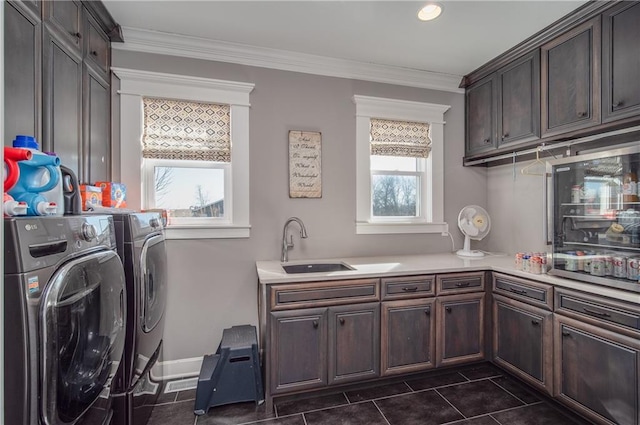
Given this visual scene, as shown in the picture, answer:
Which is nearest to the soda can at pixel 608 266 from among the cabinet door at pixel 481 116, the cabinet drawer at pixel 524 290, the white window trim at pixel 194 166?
the cabinet drawer at pixel 524 290

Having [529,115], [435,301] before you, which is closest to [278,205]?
[435,301]

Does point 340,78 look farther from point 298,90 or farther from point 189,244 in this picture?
point 189,244

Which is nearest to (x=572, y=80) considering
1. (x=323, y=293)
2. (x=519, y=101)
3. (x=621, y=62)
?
(x=621, y=62)

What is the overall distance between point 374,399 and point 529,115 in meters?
2.48

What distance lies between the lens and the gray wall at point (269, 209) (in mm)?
2469

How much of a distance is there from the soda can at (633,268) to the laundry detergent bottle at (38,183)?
289 cm

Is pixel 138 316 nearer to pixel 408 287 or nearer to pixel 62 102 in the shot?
pixel 62 102

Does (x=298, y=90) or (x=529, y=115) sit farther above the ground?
(x=298, y=90)

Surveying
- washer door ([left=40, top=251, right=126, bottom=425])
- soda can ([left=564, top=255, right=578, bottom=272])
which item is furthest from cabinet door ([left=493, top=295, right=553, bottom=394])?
washer door ([left=40, top=251, right=126, bottom=425])

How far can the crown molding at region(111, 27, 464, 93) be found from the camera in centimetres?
237

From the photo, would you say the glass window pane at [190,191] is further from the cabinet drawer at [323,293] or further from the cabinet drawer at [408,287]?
the cabinet drawer at [408,287]

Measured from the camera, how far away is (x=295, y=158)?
270cm

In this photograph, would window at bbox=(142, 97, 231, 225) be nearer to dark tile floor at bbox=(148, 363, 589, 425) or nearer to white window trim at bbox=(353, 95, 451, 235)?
white window trim at bbox=(353, 95, 451, 235)

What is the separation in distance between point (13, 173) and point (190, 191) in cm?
147
